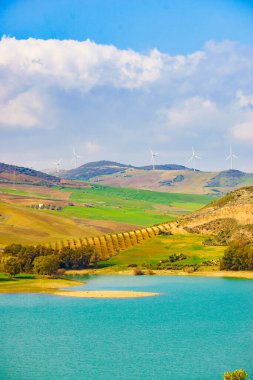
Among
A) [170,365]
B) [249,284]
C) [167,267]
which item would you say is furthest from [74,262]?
[170,365]

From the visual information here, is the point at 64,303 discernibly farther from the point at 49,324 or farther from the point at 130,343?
the point at 130,343

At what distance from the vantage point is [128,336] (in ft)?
318

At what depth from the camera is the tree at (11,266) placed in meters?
163

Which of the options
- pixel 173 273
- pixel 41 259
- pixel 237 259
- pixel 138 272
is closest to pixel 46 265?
pixel 41 259

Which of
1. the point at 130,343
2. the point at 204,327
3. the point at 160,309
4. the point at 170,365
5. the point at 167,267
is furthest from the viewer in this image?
the point at 167,267

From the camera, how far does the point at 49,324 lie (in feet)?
348

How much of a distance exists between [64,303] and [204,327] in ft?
115

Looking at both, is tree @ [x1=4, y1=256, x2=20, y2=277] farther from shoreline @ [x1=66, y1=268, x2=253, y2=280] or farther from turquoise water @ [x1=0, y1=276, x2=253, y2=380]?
turquoise water @ [x1=0, y1=276, x2=253, y2=380]

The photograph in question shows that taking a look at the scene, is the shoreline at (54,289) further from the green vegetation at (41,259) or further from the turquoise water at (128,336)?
the green vegetation at (41,259)

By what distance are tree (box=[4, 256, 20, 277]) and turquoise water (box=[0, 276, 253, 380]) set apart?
88.9ft

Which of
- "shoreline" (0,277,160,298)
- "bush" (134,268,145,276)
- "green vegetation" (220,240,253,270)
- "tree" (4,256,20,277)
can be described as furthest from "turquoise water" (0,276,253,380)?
"bush" (134,268,145,276)

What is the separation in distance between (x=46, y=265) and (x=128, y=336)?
77.6 metres

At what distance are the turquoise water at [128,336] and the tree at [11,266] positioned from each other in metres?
27.1

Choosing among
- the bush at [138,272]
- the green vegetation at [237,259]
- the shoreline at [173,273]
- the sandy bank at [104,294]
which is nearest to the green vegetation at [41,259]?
the shoreline at [173,273]
